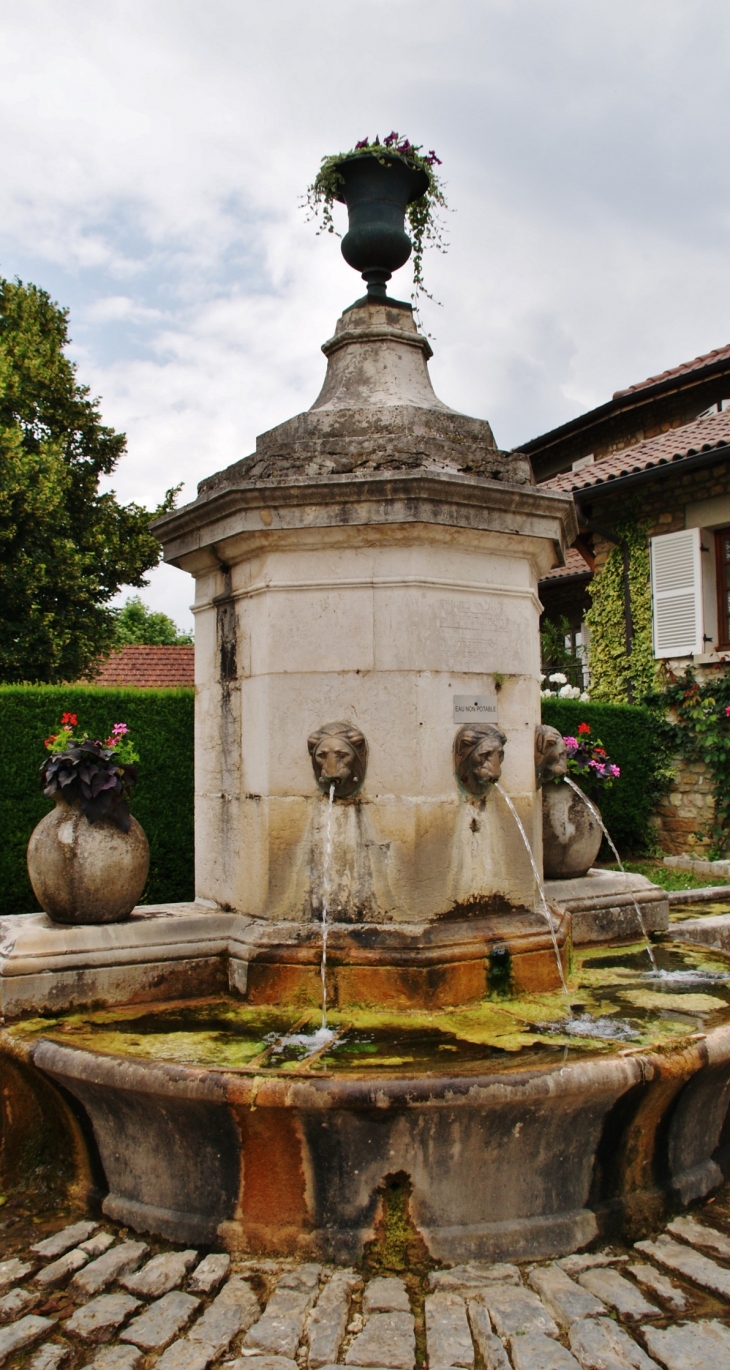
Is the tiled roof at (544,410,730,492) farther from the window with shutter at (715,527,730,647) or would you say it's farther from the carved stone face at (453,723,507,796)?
the carved stone face at (453,723,507,796)

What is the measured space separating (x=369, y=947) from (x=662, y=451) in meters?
10.4

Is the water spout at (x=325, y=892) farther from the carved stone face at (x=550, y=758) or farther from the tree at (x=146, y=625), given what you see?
the tree at (x=146, y=625)

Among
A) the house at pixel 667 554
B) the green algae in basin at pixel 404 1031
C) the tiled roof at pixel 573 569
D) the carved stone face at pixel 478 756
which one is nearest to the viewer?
the green algae in basin at pixel 404 1031

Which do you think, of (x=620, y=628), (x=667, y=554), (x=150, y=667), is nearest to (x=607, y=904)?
(x=667, y=554)

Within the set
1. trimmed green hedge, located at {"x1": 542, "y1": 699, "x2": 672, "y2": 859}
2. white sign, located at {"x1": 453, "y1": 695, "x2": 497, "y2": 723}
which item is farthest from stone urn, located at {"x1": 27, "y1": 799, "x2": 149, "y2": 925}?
trimmed green hedge, located at {"x1": 542, "y1": 699, "x2": 672, "y2": 859}

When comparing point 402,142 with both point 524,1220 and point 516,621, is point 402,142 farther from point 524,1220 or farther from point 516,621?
point 524,1220

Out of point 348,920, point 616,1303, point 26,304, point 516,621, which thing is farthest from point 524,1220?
point 26,304

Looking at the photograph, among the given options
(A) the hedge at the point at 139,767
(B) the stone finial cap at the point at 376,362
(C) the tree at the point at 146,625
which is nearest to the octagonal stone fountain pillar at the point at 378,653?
(B) the stone finial cap at the point at 376,362

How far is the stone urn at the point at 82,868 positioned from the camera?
3607mm

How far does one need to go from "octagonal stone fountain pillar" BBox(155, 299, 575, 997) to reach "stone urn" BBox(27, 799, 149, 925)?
0.44 m

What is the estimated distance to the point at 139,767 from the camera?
24.3 feet

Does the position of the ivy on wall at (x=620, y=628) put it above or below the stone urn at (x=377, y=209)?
below

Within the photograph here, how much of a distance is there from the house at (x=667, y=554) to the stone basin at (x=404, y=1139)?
938 cm

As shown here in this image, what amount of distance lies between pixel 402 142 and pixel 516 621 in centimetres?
220
